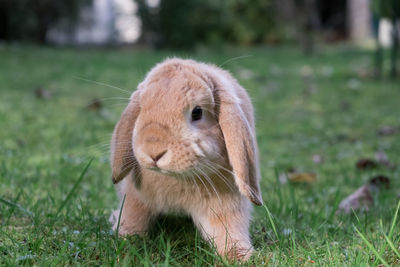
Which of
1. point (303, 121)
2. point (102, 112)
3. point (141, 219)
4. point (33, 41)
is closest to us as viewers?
point (141, 219)

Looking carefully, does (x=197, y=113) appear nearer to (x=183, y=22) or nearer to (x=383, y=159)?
(x=383, y=159)

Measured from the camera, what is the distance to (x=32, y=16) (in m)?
15.7

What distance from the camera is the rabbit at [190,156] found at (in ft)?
6.88

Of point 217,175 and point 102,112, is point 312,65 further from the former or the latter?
point 217,175

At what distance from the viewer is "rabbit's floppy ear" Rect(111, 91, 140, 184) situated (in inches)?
94.6

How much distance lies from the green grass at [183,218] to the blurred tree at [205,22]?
Result: 377cm

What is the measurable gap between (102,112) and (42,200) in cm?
357

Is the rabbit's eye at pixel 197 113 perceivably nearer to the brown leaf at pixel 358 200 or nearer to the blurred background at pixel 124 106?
the blurred background at pixel 124 106

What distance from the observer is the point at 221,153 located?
229 cm

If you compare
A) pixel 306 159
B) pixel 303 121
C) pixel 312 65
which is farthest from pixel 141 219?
pixel 312 65

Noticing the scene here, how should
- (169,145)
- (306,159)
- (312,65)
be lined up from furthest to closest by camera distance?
1. (312,65)
2. (306,159)
3. (169,145)

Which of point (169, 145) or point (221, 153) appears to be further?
point (221, 153)

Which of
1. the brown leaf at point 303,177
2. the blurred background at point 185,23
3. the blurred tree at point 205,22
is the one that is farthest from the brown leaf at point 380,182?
the blurred tree at point 205,22

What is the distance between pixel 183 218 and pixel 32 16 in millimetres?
14617
